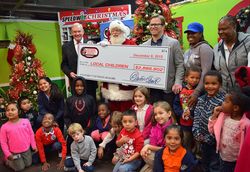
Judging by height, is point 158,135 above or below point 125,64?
below

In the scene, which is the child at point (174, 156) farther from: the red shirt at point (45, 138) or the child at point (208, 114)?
the red shirt at point (45, 138)

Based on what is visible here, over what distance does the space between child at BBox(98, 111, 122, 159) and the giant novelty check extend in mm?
478

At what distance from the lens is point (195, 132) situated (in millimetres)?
2699

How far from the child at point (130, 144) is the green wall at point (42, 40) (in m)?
5.93

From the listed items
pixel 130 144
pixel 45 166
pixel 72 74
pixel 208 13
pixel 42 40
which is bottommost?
pixel 45 166

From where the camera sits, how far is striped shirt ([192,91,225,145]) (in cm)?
257

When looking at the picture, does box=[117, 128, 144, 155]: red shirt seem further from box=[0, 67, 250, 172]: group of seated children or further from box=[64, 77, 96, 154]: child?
box=[64, 77, 96, 154]: child

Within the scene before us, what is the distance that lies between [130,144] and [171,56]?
1.11 metres

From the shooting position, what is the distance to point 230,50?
8.71ft

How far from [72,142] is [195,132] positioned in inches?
63.1

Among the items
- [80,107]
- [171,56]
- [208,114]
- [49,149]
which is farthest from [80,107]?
[208,114]

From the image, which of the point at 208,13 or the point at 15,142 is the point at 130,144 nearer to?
the point at 15,142

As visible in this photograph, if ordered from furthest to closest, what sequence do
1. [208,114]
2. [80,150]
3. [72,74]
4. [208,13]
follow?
[208,13] < [72,74] < [80,150] < [208,114]

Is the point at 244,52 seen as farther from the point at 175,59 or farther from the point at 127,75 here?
the point at 127,75
